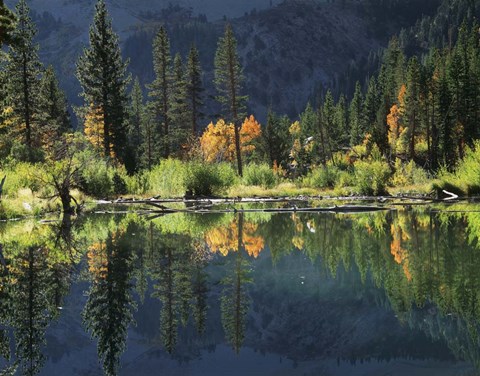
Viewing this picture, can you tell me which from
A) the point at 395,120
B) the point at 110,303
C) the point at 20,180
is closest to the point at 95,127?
the point at 20,180

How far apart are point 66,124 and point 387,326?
259 feet

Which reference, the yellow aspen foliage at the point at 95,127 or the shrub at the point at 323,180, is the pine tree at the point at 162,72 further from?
the shrub at the point at 323,180

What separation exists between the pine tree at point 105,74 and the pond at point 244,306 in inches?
1571

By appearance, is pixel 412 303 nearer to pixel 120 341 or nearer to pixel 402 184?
pixel 120 341

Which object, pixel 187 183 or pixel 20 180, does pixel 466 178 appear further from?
pixel 20 180

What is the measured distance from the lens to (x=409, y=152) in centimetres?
7994

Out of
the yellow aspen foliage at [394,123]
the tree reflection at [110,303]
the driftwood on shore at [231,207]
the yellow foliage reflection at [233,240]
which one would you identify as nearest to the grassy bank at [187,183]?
the driftwood on shore at [231,207]

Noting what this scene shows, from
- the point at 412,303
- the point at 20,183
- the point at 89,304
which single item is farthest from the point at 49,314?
the point at 20,183

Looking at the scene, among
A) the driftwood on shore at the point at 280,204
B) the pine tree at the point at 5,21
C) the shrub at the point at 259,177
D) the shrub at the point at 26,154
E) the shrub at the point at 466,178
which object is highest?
the pine tree at the point at 5,21

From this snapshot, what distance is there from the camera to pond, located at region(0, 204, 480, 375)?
22.1 feet

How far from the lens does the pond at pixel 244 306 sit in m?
6.74

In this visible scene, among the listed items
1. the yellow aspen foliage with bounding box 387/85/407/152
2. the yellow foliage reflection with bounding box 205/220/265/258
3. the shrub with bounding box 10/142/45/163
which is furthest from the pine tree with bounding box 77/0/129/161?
the yellow aspen foliage with bounding box 387/85/407/152

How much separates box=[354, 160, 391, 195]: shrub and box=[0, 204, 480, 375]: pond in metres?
20.0

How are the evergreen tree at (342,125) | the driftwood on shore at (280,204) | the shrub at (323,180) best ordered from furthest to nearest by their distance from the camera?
1. the evergreen tree at (342,125)
2. the shrub at (323,180)
3. the driftwood on shore at (280,204)
